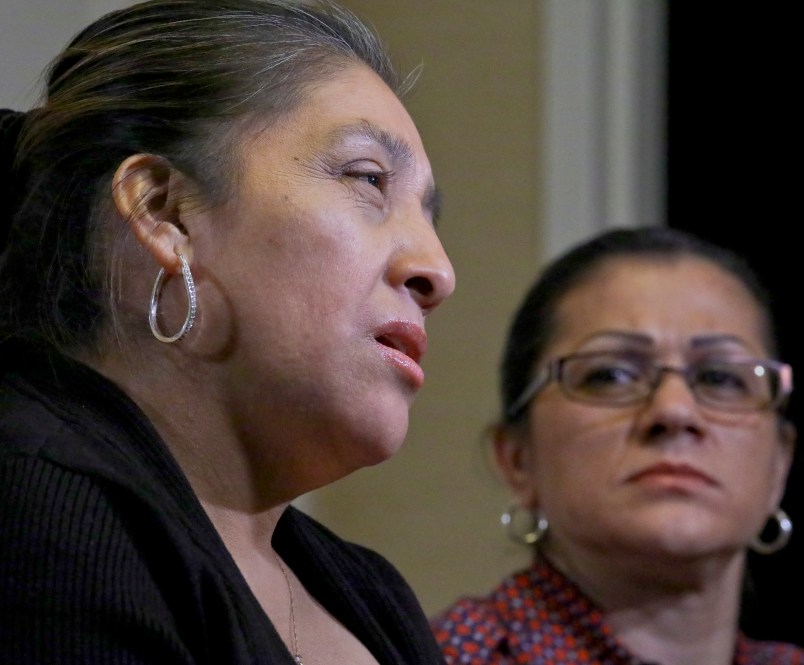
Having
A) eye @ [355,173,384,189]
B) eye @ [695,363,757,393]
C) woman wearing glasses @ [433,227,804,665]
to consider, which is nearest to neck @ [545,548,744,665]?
woman wearing glasses @ [433,227,804,665]

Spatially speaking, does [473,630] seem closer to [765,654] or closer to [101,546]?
[765,654]

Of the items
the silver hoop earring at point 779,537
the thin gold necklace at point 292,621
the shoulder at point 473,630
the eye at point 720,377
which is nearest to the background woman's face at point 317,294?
the thin gold necklace at point 292,621

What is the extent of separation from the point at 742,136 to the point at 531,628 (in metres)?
1.23

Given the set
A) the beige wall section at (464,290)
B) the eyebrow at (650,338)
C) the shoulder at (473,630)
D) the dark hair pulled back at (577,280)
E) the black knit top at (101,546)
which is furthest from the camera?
the beige wall section at (464,290)

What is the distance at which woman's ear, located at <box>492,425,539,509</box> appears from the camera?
1676 mm

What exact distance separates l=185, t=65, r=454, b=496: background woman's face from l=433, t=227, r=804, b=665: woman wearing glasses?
63 cm

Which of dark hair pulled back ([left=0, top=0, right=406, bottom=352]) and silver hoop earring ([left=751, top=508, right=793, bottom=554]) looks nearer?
dark hair pulled back ([left=0, top=0, right=406, bottom=352])

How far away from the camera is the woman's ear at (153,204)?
92cm

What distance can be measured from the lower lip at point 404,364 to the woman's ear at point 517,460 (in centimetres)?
74

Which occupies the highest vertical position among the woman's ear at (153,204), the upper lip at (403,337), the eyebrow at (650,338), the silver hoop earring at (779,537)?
the woman's ear at (153,204)

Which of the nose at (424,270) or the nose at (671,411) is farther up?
the nose at (424,270)

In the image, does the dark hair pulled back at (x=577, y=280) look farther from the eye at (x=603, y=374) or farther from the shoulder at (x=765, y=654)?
the shoulder at (x=765, y=654)

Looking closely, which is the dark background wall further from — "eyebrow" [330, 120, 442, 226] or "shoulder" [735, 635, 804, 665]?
"eyebrow" [330, 120, 442, 226]

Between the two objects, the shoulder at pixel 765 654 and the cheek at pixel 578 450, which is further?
the shoulder at pixel 765 654
